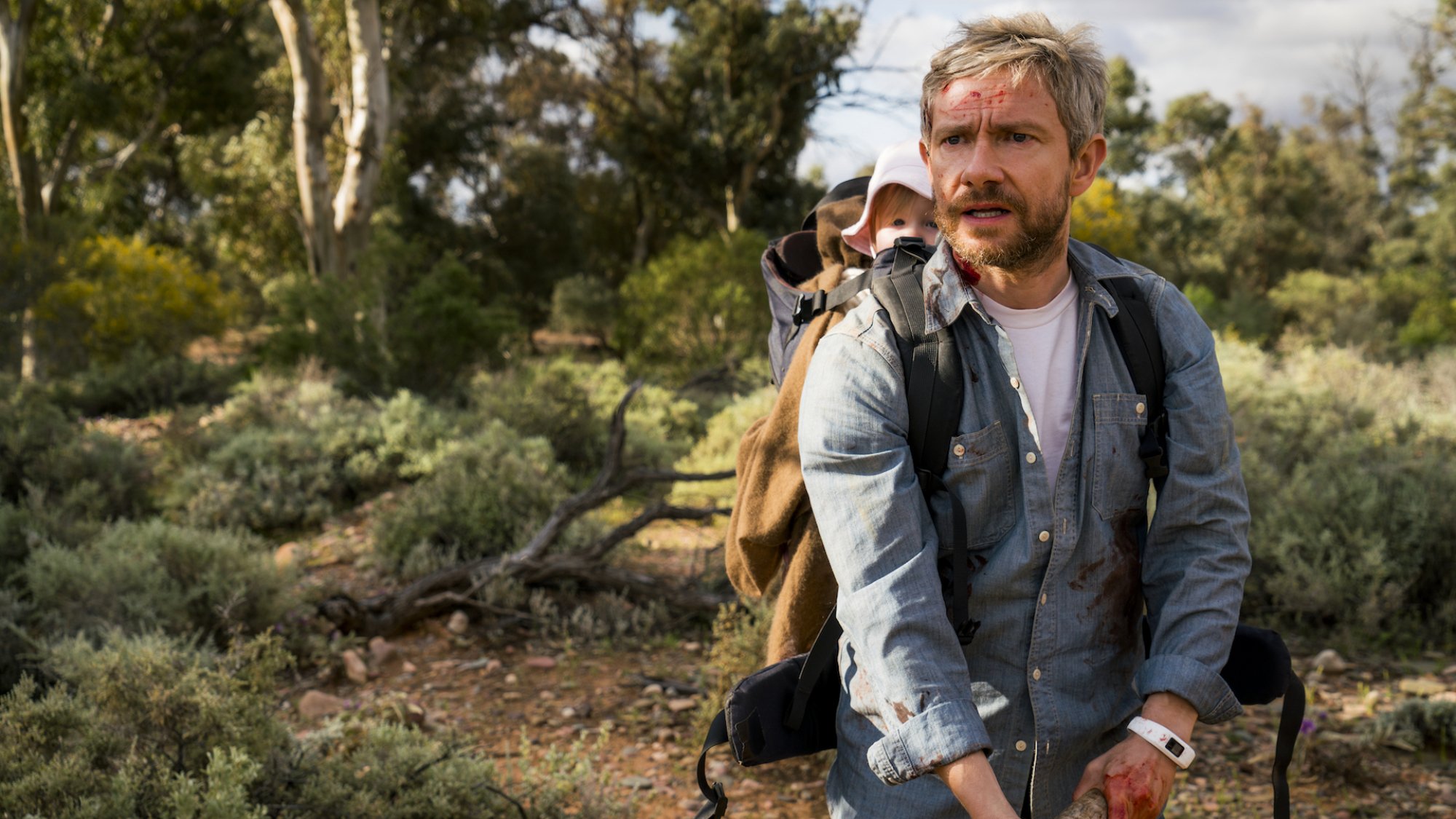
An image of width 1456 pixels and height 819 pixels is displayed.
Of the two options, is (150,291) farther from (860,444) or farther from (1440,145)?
(1440,145)

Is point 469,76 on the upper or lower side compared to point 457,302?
upper

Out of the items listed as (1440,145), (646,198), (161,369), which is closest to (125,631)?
(161,369)

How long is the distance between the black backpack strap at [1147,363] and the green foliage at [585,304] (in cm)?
1810

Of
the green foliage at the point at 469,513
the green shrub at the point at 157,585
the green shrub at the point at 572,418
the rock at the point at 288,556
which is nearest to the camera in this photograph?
the green shrub at the point at 157,585

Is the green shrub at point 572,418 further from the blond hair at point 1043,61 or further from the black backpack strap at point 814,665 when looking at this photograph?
the blond hair at point 1043,61

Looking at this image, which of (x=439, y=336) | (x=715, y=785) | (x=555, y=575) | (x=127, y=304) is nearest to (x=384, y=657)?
(x=555, y=575)

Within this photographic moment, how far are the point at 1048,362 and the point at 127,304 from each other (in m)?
15.5

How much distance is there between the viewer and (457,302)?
1030 centimetres

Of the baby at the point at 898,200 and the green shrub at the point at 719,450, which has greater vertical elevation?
the baby at the point at 898,200

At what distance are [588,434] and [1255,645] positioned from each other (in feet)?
22.6

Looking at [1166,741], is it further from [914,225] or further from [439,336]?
[439,336]

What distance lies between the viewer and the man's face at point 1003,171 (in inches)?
56.8

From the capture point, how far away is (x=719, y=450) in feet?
24.7

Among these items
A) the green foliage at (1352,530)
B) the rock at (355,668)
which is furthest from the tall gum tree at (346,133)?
the green foliage at (1352,530)
